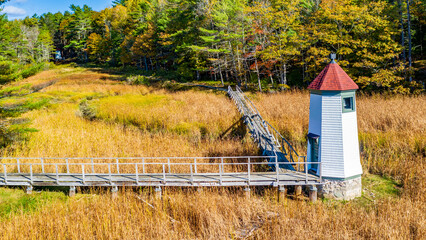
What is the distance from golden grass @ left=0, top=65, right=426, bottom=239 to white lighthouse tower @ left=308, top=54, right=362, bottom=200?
2.97ft

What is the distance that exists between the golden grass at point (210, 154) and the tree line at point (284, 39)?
14.9ft

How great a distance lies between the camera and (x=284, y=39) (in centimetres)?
2950

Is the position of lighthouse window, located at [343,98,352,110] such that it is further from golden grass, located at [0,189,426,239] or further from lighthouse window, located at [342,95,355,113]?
golden grass, located at [0,189,426,239]

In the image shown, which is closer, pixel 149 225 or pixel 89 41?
pixel 149 225

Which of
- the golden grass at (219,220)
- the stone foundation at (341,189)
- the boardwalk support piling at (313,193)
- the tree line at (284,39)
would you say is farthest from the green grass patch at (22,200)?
the stone foundation at (341,189)

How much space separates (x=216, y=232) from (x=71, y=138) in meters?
14.7

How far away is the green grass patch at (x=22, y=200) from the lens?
12.6 meters

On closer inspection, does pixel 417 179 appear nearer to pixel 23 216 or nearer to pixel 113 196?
pixel 113 196

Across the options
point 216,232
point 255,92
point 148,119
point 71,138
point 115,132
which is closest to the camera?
point 216,232

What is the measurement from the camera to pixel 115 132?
22.0m

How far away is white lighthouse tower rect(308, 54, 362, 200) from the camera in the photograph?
1174 cm

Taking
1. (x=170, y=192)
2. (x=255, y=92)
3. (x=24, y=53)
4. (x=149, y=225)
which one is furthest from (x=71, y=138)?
(x=24, y=53)

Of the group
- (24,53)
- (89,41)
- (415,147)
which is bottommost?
(415,147)

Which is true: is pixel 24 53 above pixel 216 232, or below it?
above
